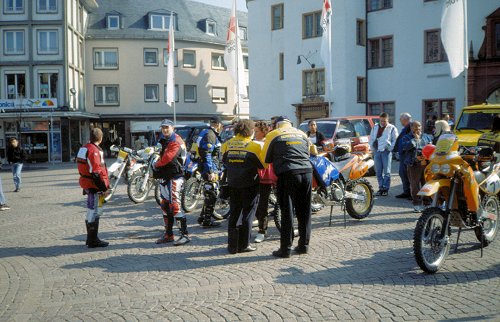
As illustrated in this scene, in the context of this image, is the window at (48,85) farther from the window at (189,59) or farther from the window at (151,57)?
the window at (189,59)

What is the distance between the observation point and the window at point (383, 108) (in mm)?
32719

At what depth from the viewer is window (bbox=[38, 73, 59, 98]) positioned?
4084 centimetres

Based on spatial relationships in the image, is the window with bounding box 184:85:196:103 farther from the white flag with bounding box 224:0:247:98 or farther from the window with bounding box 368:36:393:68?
the white flag with bounding box 224:0:247:98

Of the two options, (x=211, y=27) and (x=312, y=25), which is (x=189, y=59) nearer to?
(x=211, y=27)

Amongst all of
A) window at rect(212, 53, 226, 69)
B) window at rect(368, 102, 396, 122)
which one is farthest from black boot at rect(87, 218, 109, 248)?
window at rect(212, 53, 226, 69)

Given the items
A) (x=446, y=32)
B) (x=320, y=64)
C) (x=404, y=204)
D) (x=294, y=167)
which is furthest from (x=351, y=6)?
(x=294, y=167)

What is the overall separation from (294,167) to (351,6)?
28.0 m

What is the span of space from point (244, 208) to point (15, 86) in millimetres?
37783

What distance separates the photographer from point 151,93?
1946 inches

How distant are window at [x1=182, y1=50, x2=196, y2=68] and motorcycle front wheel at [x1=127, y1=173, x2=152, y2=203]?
3774 cm

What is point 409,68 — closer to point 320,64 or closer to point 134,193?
point 320,64

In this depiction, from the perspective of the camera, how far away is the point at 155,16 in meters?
50.4

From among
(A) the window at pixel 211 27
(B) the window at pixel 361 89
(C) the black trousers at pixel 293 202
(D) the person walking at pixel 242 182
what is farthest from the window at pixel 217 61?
(C) the black trousers at pixel 293 202

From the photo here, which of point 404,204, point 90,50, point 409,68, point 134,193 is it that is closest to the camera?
point 404,204
